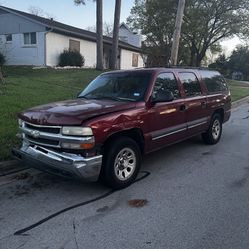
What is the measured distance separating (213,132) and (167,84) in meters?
2.35

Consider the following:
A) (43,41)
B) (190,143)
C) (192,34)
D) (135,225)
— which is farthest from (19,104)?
(192,34)

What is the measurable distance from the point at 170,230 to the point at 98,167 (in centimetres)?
133

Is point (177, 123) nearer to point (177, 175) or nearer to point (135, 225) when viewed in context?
point (177, 175)

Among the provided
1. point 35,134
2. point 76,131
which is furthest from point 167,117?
point 35,134

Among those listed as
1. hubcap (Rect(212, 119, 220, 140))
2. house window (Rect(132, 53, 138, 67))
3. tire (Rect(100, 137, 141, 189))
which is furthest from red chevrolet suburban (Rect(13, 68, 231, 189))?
house window (Rect(132, 53, 138, 67))

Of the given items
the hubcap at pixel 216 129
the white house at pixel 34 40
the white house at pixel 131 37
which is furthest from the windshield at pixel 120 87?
the white house at pixel 131 37

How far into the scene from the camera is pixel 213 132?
7.99m

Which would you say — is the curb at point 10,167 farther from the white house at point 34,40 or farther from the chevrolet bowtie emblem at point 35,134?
the white house at point 34,40

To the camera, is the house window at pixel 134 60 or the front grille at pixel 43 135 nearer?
the front grille at pixel 43 135

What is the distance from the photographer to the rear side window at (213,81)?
7.72 meters

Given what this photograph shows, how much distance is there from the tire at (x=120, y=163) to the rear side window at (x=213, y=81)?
10.4 ft

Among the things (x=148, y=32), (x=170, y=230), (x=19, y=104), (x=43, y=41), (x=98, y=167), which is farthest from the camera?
(x=148, y=32)

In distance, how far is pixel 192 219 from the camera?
4086 mm

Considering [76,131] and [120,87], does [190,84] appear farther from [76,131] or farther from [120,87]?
[76,131]
